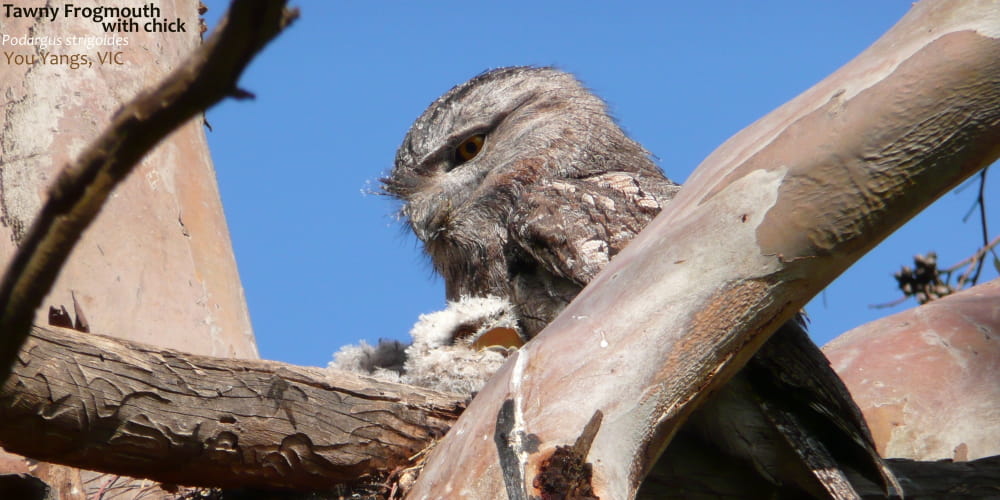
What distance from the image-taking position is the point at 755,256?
2.03 meters

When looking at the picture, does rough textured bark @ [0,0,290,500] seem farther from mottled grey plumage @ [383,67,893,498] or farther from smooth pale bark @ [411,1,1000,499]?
smooth pale bark @ [411,1,1000,499]

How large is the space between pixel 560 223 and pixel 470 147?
1196mm

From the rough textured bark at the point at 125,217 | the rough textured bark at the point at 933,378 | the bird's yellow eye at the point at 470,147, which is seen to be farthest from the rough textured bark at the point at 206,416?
the rough textured bark at the point at 933,378

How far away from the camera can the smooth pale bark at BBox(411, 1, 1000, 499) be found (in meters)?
1.94

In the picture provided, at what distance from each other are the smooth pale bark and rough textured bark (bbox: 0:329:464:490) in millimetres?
328

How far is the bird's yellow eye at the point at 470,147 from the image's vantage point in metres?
4.30

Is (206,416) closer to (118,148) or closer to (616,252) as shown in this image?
(616,252)

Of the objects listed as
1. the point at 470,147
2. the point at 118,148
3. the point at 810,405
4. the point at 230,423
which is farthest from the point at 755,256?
the point at 470,147

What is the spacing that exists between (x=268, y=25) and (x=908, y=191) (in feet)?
5.80

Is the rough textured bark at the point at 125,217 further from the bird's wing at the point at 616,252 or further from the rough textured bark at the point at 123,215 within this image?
the bird's wing at the point at 616,252

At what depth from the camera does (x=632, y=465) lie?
1905 mm

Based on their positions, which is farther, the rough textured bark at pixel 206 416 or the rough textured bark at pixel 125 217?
the rough textured bark at pixel 125 217

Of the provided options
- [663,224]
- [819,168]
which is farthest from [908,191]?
[663,224]

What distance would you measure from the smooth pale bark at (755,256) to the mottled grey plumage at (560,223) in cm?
29
